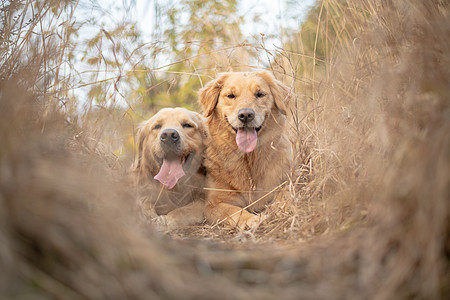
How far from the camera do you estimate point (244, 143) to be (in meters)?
3.36

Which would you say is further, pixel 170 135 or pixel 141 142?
pixel 141 142

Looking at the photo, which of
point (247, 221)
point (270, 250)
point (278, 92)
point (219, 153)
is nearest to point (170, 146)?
point (219, 153)

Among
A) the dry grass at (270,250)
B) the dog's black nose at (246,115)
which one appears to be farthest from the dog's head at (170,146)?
the dry grass at (270,250)

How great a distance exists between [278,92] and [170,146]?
3.82 feet

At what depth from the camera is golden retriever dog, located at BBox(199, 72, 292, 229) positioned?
3328 millimetres

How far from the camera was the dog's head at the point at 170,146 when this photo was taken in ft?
11.2

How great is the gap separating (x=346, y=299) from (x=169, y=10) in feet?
7.47

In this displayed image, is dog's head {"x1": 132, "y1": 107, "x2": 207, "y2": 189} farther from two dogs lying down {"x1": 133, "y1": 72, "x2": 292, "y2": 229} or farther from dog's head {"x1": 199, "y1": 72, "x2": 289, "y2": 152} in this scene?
dog's head {"x1": 199, "y1": 72, "x2": 289, "y2": 152}

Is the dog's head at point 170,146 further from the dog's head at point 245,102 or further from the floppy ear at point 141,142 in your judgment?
the dog's head at point 245,102

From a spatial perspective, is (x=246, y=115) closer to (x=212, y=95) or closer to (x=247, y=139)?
(x=247, y=139)

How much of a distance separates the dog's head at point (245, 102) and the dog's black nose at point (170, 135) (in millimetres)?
422

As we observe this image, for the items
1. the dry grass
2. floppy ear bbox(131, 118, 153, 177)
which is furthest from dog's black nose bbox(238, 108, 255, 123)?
the dry grass

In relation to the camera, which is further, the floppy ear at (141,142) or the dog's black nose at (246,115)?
the floppy ear at (141,142)

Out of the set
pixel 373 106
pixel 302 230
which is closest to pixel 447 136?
pixel 373 106
